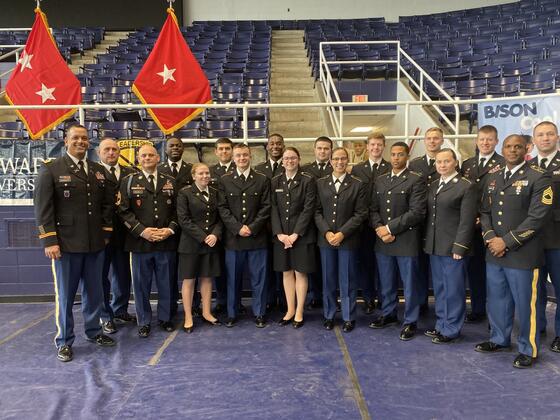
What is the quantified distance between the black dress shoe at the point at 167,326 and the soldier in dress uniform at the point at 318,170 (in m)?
1.45

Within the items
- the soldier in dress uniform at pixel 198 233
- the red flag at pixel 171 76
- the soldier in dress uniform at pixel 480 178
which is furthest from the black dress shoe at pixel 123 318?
the soldier in dress uniform at pixel 480 178

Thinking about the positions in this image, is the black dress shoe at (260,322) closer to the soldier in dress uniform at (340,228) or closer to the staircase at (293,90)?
the soldier in dress uniform at (340,228)

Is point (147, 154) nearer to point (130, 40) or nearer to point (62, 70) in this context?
point (62, 70)

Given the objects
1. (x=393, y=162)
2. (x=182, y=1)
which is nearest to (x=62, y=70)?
(x=393, y=162)

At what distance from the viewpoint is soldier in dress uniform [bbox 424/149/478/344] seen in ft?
12.0

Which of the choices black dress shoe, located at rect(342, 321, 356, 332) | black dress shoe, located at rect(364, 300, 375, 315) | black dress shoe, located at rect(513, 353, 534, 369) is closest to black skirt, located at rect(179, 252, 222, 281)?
black dress shoe, located at rect(342, 321, 356, 332)

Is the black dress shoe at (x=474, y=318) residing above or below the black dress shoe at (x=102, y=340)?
below

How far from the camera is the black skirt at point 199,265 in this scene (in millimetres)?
4199

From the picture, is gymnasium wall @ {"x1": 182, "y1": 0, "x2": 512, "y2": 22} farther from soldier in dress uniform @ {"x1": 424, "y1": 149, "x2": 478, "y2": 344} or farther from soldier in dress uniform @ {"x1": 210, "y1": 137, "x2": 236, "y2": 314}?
soldier in dress uniform @ {"x1": 424, "y1": 149, "x2": 478, "y2": 344}

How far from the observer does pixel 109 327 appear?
4.24 m

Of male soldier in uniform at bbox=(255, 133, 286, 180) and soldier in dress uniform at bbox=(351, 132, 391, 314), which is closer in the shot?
soldier in dress uniform at bbox=(351, 132, 391, 314)

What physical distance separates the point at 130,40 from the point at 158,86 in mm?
9308

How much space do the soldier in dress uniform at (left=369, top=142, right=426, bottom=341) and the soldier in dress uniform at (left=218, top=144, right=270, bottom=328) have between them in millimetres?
1023

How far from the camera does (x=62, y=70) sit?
559 cm
